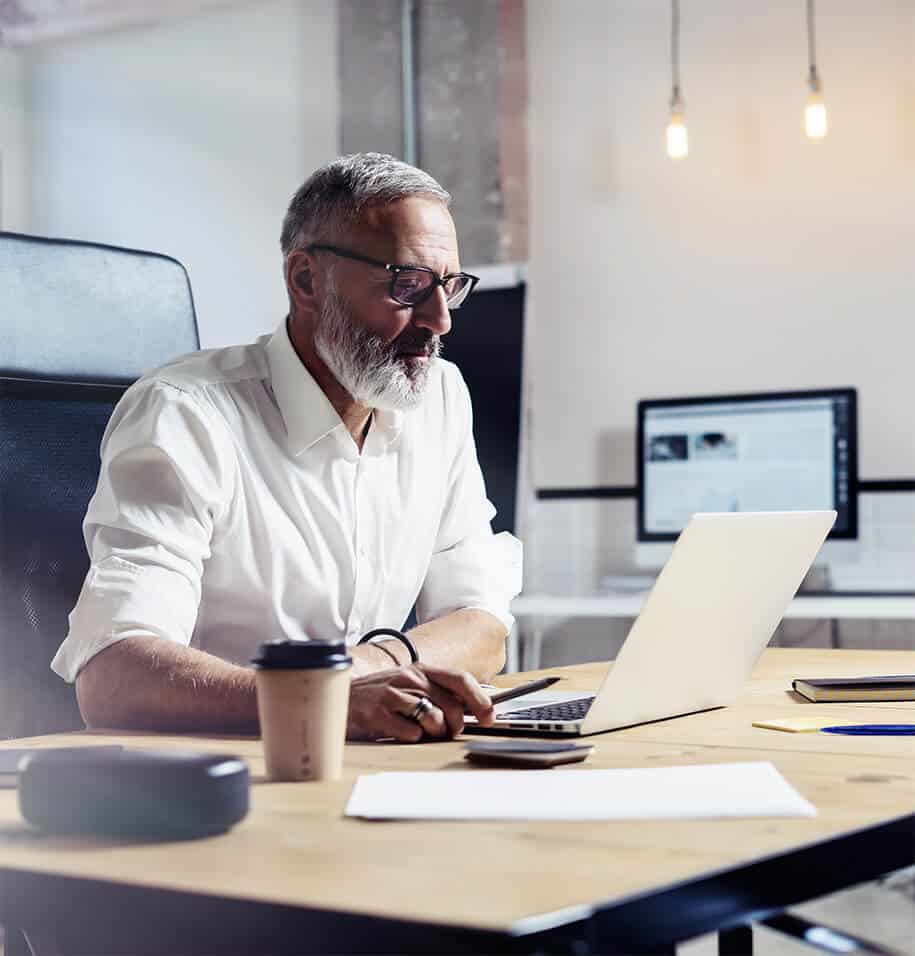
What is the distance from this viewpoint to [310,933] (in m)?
0.63

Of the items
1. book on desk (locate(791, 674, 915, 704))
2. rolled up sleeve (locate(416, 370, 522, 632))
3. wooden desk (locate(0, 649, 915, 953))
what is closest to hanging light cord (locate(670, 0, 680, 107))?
rolled up sleeve (locate(416, 370, 522, 632))

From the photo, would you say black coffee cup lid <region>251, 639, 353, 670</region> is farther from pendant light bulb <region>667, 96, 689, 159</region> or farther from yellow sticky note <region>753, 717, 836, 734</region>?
pendant light bulb <region>667, 96, 689, 159</region>

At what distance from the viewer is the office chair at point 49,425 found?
1.69m

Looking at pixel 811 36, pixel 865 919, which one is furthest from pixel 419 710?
pixel 811 36

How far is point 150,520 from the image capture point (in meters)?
1.49

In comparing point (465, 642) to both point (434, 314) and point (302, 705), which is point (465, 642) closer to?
point (434, 314)

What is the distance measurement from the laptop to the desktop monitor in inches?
89.6

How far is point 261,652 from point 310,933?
1.12 ft

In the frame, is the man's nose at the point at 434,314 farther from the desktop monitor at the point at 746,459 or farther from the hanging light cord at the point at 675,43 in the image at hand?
the hanging light cord at the point at 675,43

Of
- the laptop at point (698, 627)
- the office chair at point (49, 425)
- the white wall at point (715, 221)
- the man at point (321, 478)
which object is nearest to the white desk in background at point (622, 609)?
the white wall at point (715, 221)

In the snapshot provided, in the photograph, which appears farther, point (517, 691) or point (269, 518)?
point (269, 518)


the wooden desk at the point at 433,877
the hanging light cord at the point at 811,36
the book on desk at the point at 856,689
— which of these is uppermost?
the hanging light cord at the point at 811,36

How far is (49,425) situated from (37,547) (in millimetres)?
152

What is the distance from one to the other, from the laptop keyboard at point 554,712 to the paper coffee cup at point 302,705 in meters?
0.29
